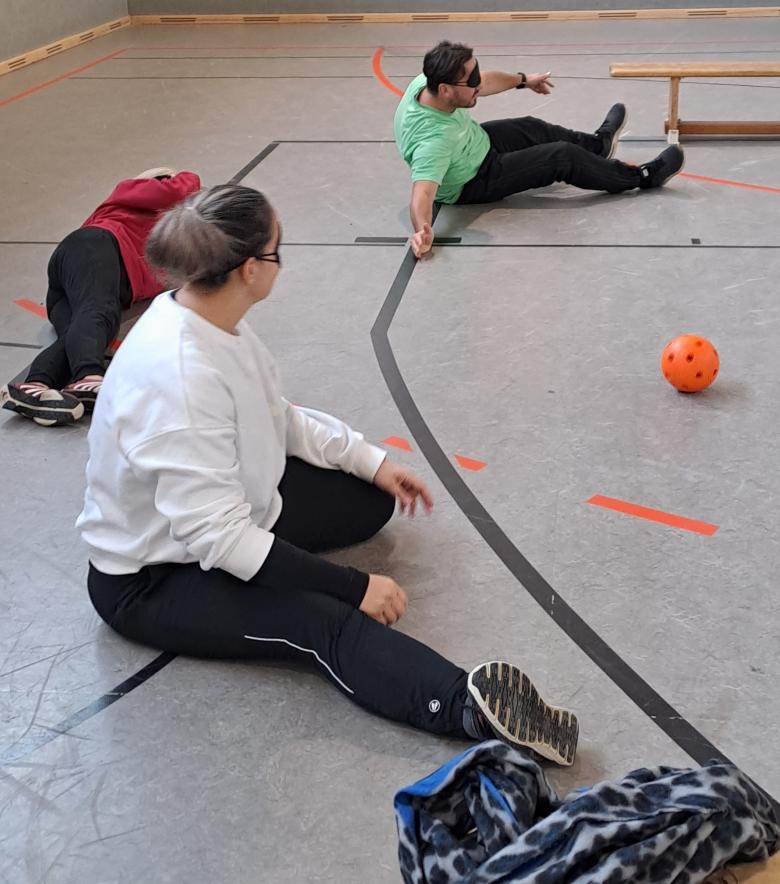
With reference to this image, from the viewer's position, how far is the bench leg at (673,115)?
512 cm

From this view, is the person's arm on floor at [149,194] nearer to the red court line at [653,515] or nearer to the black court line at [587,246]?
the black court line at [587,246]

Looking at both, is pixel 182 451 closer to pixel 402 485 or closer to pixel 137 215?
pixel 402 485

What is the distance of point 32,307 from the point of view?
390cm

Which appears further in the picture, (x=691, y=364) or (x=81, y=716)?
(x=691, y=364)

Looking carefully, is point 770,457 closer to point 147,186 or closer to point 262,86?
point 147,186

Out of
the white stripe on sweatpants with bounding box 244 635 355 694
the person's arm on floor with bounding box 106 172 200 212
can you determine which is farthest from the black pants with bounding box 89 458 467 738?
the person's arm on floor with bounding box 106 172 200 212

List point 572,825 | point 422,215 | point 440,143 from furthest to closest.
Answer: point 440,143
point 422,215
point 572,825

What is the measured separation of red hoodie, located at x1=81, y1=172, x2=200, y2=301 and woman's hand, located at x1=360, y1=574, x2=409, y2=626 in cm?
197

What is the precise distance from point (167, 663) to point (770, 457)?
5.25 feet

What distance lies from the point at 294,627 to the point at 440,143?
8.99ft

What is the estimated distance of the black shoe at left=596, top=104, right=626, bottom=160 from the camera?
4.91m

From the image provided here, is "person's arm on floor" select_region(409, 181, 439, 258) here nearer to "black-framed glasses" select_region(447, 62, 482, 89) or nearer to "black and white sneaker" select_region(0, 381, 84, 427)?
"black-framed glasses" select_region(447, 62, 482, 89)

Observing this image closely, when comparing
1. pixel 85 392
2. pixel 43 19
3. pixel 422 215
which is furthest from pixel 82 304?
pixel 43 19

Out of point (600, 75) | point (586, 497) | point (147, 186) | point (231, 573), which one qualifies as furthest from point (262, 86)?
point (231, 573)
